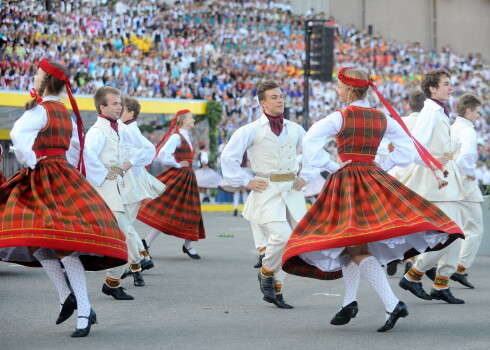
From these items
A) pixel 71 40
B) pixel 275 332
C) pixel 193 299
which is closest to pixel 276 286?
pixel 193 299

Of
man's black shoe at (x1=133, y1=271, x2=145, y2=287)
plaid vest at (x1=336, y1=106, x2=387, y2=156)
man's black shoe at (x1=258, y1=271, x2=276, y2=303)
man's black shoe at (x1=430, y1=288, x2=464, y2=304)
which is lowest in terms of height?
man's black shoe at (x1=133, y1=271, x2=145, y2=287)

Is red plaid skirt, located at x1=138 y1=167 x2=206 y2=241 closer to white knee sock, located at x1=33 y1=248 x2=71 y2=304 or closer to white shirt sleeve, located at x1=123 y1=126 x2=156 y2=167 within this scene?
white shirt sleeve, located at x1=123 y1=126 x2=156 y2=167

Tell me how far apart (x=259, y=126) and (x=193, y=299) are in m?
1.46

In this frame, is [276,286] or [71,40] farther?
[71,40]

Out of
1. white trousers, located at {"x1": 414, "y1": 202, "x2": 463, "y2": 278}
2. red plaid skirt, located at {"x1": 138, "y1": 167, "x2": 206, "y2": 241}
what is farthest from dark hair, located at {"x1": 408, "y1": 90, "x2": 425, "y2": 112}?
red plaid skirt, located at {"x1": 138, "y1": 167, "x2": 206, "y2": 241}

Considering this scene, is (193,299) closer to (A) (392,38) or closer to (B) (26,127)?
(B) (26,127)

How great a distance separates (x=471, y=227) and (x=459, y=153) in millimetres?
732

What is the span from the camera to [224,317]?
6914 mm

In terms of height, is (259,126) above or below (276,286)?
above

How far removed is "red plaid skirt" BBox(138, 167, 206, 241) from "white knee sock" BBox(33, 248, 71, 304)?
18.0 feet

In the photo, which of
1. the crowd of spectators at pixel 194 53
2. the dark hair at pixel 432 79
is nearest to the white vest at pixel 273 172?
the dark hair at pixel 432 79

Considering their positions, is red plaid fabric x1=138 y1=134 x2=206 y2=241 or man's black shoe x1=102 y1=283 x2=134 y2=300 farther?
red plaid fabric x1=138 y1=134 x2=206 y2=241

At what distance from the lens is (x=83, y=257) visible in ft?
21.0

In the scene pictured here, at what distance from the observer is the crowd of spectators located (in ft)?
79.2
